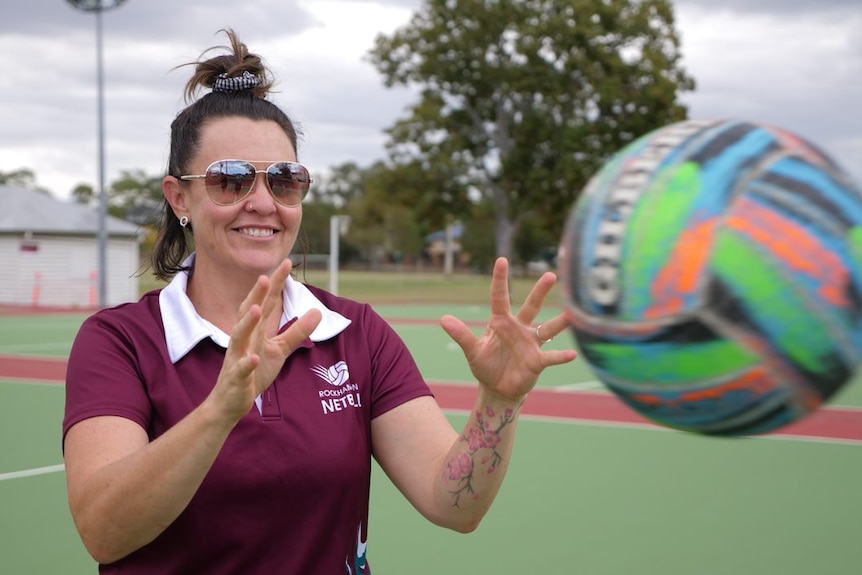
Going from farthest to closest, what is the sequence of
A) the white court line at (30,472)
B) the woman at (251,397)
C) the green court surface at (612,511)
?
the white court line at (30,472) < the green court surface at (612,511) < the woman at (251,397)

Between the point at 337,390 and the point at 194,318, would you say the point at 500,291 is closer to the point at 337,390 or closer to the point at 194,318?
the point at 337,390

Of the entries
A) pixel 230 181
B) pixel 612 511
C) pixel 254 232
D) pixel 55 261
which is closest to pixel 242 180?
pixel 230 181

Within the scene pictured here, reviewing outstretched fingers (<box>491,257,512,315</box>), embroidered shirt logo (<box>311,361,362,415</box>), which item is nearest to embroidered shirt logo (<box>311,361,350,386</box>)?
embroidered shirt logo (<box>311,361,362,415</box>)

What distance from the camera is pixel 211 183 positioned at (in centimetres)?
275

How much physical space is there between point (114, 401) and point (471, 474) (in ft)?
2.95

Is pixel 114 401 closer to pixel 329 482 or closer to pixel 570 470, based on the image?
pixel 329 482

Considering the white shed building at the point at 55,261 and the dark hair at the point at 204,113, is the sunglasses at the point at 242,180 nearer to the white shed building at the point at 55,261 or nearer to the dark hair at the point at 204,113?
the dark hair at the point at 204,113

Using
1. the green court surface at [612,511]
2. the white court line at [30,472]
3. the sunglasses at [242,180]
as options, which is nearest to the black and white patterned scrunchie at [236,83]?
the sunglasses at [242,180]

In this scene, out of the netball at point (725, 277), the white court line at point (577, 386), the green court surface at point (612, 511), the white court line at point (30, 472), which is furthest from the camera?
the white court line at point (577, 386)

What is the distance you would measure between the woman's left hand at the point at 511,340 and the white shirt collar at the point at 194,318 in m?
0.41

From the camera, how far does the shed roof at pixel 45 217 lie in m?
31.6

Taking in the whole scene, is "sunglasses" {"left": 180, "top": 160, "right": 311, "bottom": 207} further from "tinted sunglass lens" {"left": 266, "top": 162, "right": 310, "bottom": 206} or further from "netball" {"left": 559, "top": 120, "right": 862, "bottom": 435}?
"netball" {"left": 559, "top": 120, "right": 862, "bottom": 435}

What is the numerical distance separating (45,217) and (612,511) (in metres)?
30.6

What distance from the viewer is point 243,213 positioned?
2.73 metres
